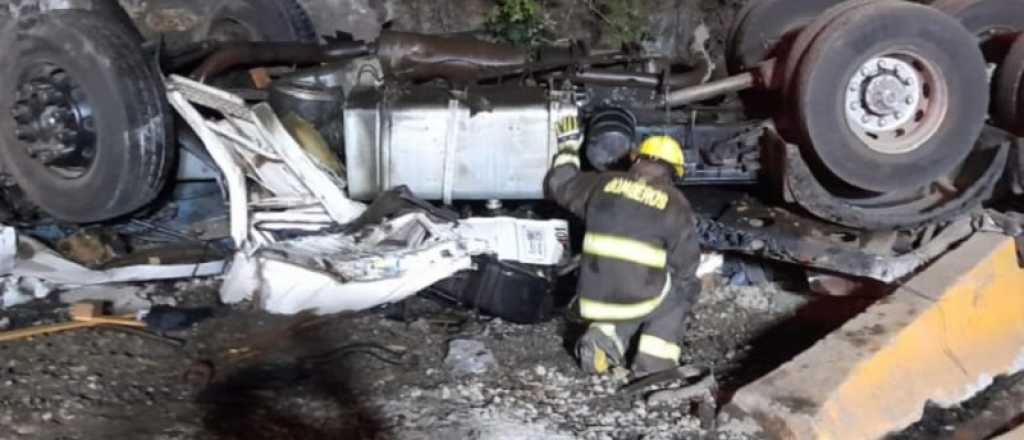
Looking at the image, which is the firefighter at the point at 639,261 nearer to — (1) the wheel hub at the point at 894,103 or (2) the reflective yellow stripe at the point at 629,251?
(2) the reflective yellow stripe at the point at 629,251

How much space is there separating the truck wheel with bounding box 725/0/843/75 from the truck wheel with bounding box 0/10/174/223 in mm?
2712

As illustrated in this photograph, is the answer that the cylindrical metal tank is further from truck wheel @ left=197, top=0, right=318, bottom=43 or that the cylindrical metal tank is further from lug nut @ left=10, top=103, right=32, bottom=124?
lug nut @ left=10, top=103, right=32, bottom=124

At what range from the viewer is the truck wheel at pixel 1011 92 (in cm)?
486

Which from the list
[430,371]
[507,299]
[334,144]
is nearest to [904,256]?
[507,299]

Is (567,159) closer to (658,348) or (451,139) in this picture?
(451,139)

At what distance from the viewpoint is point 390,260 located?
192 inches

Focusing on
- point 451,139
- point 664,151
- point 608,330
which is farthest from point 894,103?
point 451,139

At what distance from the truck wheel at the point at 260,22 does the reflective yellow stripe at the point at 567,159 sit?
1876 millimetres

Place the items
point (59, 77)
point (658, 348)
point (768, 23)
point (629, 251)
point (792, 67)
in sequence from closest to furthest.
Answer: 1. point (629, 251)
2. point (658, 348)
3. point (792, 67)
4. point (59, 77)
5. point (768, 23)

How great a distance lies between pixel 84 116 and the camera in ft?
16.3

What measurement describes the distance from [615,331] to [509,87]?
1240mm

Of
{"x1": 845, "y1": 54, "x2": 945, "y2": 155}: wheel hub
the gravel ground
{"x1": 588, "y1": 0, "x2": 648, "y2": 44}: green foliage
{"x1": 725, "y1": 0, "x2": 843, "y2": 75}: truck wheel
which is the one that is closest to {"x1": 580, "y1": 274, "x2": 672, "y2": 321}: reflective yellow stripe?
the gravel ground

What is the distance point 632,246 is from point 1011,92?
5.96 feet

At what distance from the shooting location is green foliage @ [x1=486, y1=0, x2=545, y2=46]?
685cm
